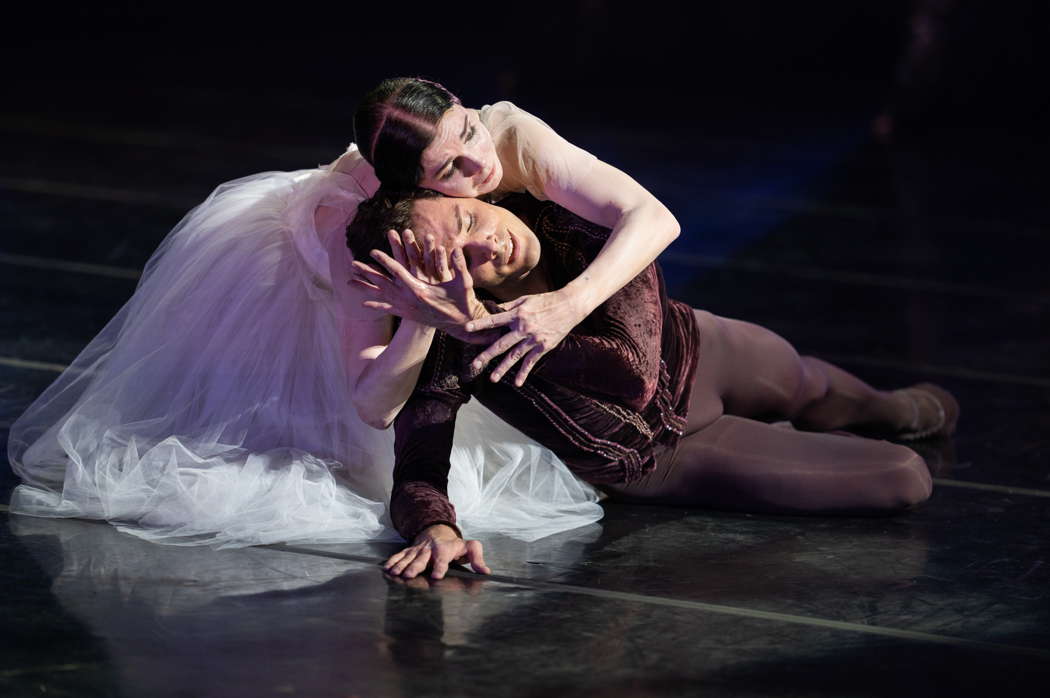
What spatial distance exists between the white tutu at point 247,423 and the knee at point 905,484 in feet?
1.67

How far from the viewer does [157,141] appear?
5422 mm

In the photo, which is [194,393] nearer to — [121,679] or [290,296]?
[290,296]

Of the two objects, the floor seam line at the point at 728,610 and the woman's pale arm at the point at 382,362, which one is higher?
the woman's pale arm at the point at 382,362

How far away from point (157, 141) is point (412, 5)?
11.4 feet

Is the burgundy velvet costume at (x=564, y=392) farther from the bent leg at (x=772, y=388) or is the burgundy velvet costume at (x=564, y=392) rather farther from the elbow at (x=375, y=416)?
the bent leg at (x=772, y=388)

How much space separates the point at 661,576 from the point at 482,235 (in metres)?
0.60

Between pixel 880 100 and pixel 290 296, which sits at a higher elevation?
pixel 880 100

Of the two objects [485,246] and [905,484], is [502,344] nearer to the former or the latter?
[485,246]

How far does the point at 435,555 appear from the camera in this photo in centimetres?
225

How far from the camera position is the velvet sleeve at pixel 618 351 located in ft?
7.70

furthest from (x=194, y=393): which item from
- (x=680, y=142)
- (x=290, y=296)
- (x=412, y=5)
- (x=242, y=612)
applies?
(x=412, y=5)

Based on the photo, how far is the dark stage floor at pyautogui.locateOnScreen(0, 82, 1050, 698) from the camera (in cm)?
198

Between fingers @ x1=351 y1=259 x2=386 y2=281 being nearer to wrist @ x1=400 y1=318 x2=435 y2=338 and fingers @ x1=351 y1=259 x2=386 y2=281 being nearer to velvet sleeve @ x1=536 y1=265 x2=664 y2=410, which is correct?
wrist @ x1=400 y1=318 x2=435 y2=338

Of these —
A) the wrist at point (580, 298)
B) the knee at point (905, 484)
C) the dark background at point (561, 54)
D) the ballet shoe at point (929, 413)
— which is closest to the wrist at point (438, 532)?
the wrist at point (580, 298)
